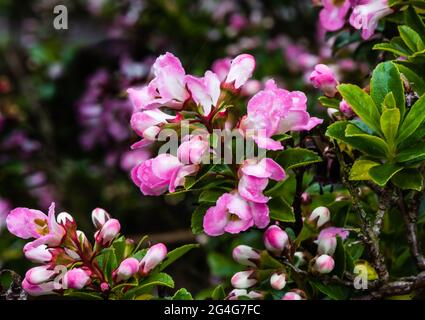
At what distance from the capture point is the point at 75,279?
41.4 inches

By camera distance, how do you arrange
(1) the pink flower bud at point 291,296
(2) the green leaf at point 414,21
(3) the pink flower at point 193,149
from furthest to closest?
(2) the green leaf at point 414,21, (1) the pink flower bud at point 291,296, (3) the pink flower at point 193,149

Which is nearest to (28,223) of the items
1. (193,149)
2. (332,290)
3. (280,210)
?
(193,149)

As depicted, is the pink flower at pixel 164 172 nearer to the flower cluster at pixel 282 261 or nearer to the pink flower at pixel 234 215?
the pink flower at pixel 234 215

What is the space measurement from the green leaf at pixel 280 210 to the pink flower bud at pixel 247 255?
90 mm

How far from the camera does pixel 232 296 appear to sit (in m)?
1.20

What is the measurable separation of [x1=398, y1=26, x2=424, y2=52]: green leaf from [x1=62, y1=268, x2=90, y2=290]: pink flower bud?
0.67 m

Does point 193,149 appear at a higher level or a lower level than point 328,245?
higher

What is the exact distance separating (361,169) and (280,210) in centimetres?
15

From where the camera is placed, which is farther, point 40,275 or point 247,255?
point 247,255

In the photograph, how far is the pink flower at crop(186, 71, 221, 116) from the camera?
106cm

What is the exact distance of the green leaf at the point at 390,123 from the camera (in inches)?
41.4

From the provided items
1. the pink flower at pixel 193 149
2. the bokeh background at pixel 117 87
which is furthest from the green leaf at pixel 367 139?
the bokeh background at pixel 117 87

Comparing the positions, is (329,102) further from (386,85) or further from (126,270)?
(126,270)

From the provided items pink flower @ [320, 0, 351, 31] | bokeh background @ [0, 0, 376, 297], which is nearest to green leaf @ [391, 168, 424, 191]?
pink flower @ [320, 0, 351, 31]
